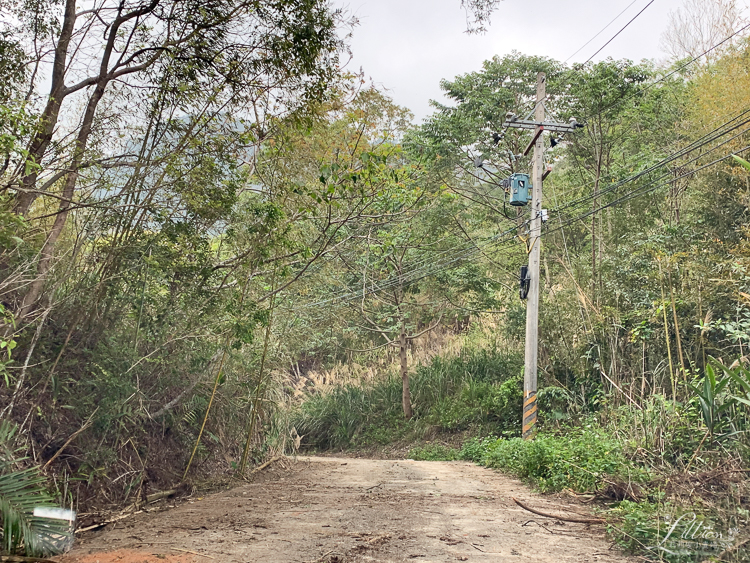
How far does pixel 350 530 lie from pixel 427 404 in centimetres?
1291

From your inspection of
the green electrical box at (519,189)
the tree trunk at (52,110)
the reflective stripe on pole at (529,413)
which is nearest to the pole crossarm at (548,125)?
the green electrical box at (519,189)

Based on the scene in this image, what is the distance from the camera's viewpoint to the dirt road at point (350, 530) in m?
3.68

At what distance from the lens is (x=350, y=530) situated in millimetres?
Result: 4375

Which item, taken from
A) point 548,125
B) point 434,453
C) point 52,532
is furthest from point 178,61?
point 434,453

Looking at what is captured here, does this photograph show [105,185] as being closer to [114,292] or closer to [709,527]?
[114,292]

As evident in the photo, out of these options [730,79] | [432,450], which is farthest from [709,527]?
[432,450]

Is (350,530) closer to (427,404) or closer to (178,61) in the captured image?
(178,61)

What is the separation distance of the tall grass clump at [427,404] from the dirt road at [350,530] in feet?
25.2

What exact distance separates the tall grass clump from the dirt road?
7.68 metres

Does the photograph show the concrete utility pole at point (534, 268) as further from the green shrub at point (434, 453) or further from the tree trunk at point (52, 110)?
the tree trunk at point (52, 110)

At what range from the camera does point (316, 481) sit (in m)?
7.82

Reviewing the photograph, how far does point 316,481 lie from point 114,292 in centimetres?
406

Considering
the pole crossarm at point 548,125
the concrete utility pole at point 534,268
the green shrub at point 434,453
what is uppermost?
the pole crossarm at point 548,125

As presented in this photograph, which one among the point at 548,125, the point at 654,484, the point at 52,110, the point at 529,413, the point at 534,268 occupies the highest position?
the point at 548,125
